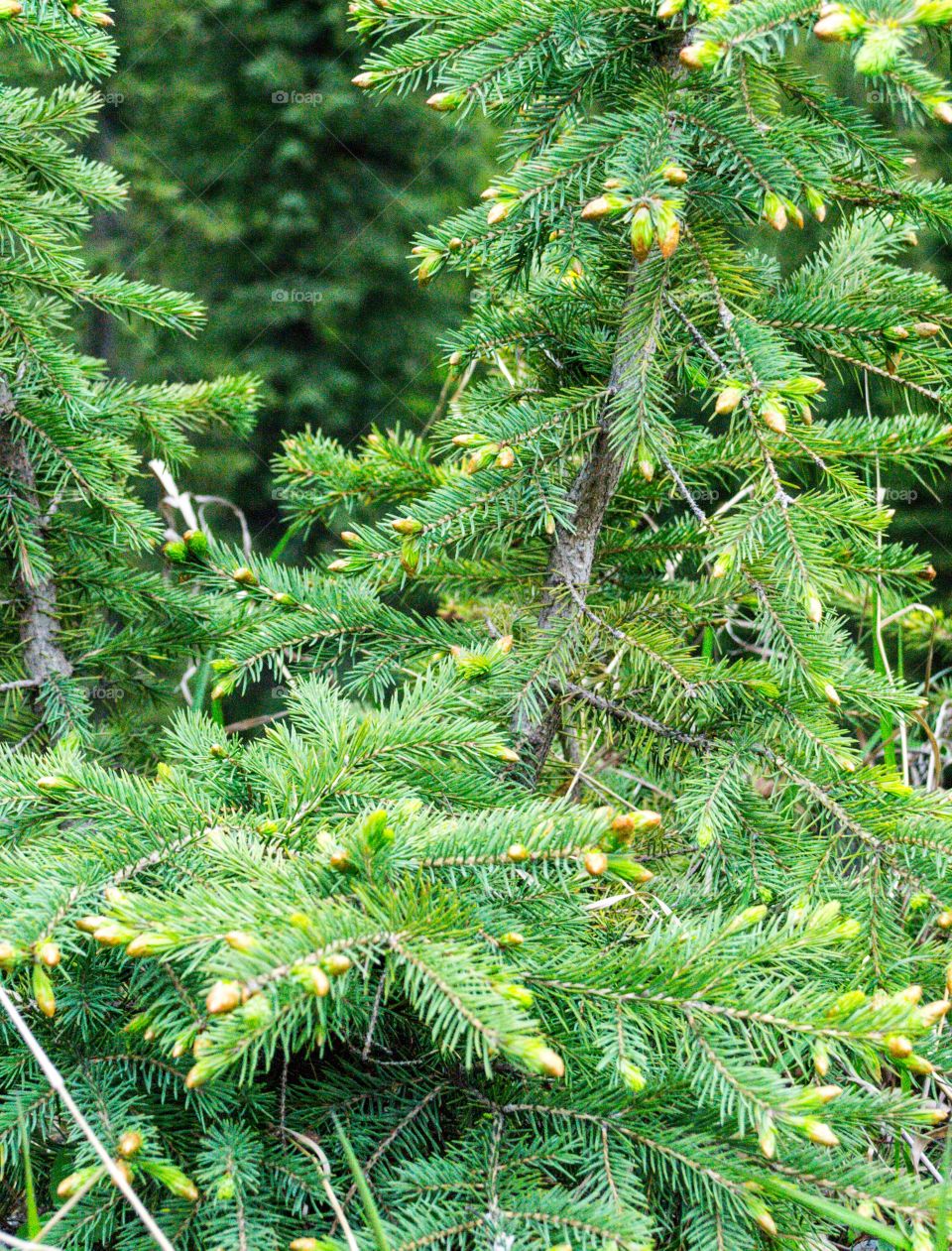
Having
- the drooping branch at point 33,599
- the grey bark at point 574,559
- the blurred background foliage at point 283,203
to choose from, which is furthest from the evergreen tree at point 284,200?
the grey bark at point 574,559

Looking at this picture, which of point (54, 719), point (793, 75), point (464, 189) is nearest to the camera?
point (793, 75)

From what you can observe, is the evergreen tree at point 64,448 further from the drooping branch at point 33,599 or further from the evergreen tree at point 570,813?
the evergreen tree at point 570,813

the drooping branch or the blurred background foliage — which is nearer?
the drooping branch

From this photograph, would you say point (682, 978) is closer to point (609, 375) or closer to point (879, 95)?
point (609, 375)

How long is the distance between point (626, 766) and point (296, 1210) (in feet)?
3.35

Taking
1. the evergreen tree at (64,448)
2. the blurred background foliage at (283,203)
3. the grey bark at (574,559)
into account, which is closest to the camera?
the grey bark at (574,559)

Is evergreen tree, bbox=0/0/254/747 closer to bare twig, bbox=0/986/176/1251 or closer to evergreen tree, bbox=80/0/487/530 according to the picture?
bare twig, bbox=0/986/176/1251

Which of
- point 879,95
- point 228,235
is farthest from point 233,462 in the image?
point 879,95

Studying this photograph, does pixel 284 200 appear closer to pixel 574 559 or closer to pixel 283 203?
pixel 283 203

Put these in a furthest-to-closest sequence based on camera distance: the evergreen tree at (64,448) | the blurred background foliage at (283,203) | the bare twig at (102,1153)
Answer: the blurred background foliage at (283,203) < the evergreen tree at (64,448) < the bare twig at (102,1153)

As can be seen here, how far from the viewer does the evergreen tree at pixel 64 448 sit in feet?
4.73

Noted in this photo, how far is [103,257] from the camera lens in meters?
4.72

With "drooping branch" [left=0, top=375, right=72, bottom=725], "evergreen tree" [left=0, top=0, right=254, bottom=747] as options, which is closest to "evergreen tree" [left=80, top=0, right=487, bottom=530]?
"evergreen tree" [left=0, top=0, right=254, bottom=747]

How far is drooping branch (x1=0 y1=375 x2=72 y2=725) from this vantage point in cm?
150
